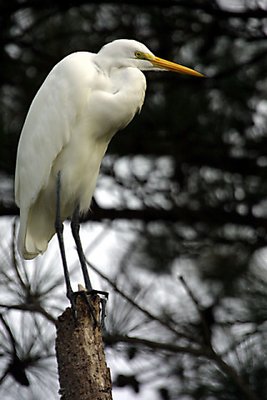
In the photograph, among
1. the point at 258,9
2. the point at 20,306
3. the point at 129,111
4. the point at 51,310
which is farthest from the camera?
the point at 258,9

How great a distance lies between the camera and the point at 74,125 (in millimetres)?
2295

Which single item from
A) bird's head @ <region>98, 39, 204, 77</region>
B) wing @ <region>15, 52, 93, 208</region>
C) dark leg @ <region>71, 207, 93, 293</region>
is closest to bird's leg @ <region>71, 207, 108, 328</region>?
dark leg @ <region>71, 207, 93, 293</region>

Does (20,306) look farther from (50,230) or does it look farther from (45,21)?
(45,21)

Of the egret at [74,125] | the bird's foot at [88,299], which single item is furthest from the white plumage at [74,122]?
the bird's foot at [88,299]

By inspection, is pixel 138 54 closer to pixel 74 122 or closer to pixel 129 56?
pixel 129 56

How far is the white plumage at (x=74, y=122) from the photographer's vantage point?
2.25m

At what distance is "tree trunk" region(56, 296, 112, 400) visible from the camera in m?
1.89

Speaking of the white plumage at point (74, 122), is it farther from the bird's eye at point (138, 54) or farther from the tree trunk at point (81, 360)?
the tree trunk at point (81, 360)

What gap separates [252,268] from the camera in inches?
110

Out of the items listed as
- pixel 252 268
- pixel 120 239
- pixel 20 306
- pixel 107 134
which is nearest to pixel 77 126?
pixel 107 134

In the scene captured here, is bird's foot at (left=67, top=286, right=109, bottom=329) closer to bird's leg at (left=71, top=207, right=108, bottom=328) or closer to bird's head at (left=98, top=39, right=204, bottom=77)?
bird's leg at (left=71, top=207, right=108, bottom=328)

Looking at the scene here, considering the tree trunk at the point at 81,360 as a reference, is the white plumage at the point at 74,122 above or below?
above

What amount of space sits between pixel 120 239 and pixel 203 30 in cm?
67

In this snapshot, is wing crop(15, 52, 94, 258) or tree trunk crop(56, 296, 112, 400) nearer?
tree trunk crop(56, 296, 112, 400)
